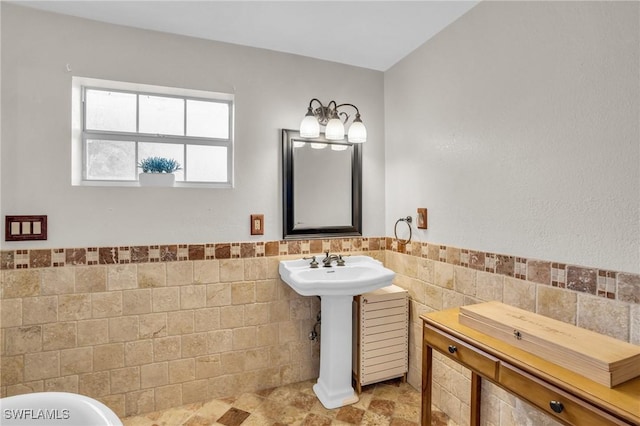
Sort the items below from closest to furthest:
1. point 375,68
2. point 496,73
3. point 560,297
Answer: point 560,297 < point 496,73 < point 375,68

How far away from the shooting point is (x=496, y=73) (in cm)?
172

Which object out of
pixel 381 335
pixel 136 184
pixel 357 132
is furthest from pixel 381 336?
pixel 136 184

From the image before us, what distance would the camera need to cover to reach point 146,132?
221 cm

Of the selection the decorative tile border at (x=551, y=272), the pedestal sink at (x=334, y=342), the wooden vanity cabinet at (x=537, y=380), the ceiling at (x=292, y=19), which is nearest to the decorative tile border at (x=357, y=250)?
the decorative tile border at (x=551, y=272)

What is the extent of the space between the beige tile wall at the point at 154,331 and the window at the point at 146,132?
0.63 meters

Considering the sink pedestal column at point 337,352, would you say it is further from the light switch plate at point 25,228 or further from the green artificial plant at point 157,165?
the light switch plate at point 25,228

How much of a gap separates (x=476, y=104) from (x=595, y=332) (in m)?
1.24

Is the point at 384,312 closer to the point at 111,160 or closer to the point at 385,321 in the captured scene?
the point at 385,321

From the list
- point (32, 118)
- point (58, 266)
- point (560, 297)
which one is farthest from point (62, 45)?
point (560, 297)

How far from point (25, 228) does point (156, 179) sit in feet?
2.37

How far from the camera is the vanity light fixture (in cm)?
226

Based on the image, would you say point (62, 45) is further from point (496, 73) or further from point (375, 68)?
point (496, 73)

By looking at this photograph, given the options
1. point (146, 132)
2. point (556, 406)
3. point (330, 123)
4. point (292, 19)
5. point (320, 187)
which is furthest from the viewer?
point (320, 187)

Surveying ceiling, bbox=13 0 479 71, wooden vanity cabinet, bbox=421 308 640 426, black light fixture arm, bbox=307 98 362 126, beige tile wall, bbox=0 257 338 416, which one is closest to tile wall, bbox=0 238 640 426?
beige tile wall, bbox=0 257 338 416
